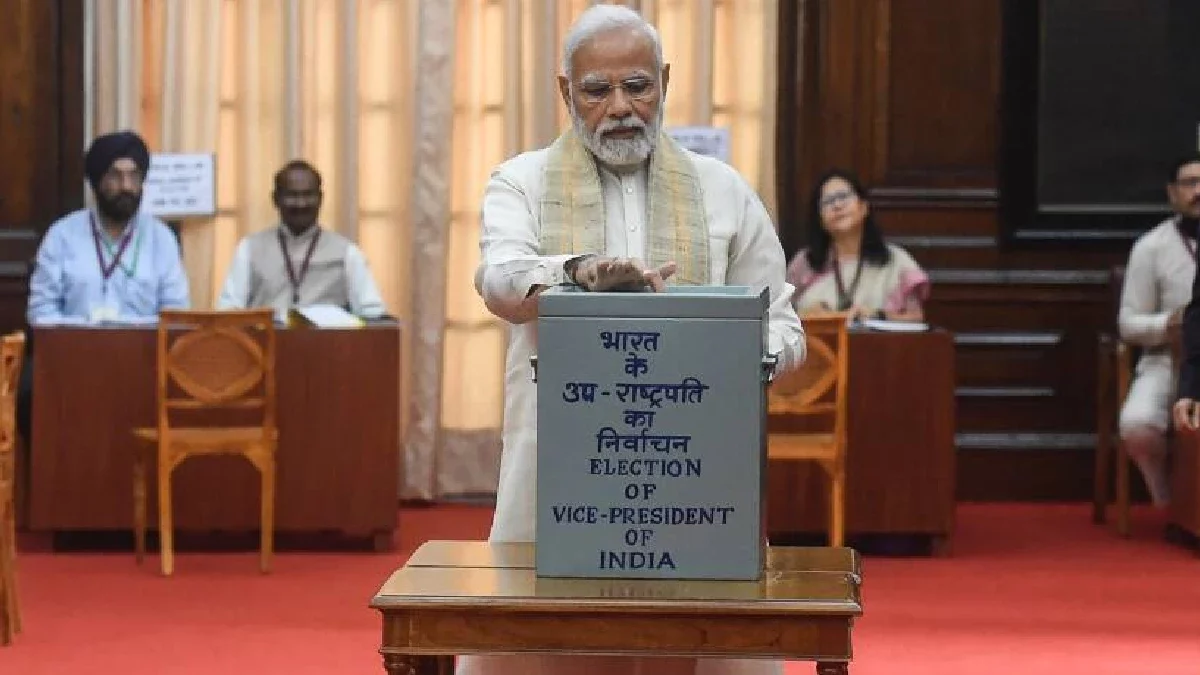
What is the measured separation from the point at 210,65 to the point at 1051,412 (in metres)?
3.79

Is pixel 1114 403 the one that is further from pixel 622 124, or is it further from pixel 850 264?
pixel 622 124

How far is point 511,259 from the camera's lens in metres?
3.23

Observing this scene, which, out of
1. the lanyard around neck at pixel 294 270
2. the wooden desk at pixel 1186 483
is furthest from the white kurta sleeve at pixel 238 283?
the wooden desk at pixel 1186 483

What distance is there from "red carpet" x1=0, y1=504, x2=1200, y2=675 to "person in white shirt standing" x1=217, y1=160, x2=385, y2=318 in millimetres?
966

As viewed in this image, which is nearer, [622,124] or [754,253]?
[622,124]

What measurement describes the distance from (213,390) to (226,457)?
1.74ft

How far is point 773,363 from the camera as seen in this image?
9.60 feet

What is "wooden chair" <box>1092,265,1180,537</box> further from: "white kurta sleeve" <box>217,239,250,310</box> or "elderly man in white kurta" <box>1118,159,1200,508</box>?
"white kurta sleeve" <box>217,239,250,310</box>

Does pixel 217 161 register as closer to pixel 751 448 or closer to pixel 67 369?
pixel 67 369

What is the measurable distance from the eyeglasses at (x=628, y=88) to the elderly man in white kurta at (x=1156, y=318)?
16.8 feet

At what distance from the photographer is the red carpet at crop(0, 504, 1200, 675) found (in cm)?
566

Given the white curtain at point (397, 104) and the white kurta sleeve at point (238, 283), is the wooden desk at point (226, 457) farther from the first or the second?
the white curtain at point (397, 104)

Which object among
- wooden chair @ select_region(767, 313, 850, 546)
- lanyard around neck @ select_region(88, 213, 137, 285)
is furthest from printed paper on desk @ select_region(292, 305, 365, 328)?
wooden chair @ select_region(767, 313, 850, 546)

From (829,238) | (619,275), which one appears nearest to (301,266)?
(829,238)
